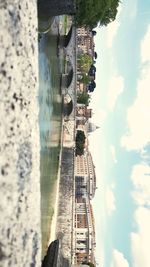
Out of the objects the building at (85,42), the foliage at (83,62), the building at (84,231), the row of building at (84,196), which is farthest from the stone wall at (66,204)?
the building at (85,42)

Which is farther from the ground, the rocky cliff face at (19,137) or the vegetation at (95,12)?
the vegetation at (95,12)

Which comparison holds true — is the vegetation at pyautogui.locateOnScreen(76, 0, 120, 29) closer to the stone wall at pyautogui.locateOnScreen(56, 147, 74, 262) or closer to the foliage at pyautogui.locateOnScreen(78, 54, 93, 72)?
the stone wall at pyautogui.locateOnScreen(56, 147, 74, 262)

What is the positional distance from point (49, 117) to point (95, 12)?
5738 mm

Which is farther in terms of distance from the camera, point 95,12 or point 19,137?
point 95,12

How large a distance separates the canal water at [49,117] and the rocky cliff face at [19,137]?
1594 cm

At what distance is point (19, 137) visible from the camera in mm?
4512

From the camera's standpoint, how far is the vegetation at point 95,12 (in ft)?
75.0

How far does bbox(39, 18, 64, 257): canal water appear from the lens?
23120mm

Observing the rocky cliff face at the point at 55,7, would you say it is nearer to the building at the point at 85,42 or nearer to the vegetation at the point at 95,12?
the vegetation at the point at 95,12

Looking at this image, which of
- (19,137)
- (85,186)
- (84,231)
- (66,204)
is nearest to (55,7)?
(66,204)

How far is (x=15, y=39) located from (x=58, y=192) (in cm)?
2212

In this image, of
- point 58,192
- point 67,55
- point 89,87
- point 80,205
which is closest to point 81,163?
point 80,205

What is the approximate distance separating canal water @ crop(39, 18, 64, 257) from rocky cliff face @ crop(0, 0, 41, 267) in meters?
15.9

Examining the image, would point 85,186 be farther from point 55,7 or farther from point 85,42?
point 55,7
